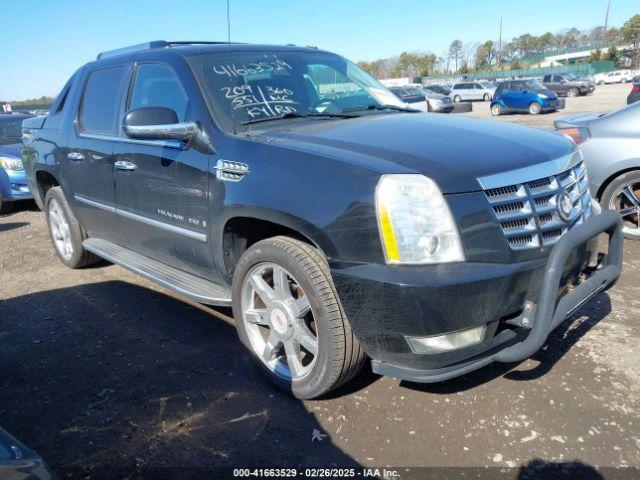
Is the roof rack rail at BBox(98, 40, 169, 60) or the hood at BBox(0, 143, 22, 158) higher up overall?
the roof rack rail at BBox(98, 40, 169, 60)

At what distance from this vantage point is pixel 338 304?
2523 millimetres

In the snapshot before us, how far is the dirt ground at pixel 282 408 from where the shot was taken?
248 centimetres

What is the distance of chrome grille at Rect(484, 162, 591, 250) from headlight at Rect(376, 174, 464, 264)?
25cm

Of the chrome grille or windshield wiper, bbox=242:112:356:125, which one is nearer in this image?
the chrome grille

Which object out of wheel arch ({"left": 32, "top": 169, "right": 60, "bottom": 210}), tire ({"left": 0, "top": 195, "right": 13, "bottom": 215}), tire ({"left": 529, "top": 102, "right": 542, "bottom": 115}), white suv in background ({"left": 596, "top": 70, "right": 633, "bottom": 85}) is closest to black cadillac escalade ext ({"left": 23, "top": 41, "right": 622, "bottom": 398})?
wheel arch ({"left": 32, "top": 169, "right": 60, "bottom": 210})

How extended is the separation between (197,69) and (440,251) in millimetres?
2005

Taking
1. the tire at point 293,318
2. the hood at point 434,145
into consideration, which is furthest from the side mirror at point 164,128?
the tire at point 293,318

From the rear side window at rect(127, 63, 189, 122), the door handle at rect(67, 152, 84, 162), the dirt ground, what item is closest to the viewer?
the dirt ground

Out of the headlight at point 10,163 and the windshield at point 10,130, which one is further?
the windshield at point 10,130

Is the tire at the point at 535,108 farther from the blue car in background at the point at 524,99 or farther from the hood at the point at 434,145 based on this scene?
the hood at the point at 434,145

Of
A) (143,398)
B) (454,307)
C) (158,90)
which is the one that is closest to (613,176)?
(454,307)

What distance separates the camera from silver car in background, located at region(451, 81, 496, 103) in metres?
38.4

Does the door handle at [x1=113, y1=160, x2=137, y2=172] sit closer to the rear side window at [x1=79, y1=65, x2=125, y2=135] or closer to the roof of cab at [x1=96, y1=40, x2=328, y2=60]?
the rear side window at [x1=79, y1=65, x2=125, y2=135]

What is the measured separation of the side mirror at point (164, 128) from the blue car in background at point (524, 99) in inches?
979
